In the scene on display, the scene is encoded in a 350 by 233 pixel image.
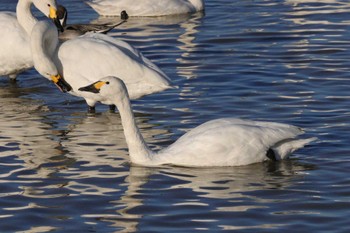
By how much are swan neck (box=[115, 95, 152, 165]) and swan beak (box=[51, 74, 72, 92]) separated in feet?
7.82

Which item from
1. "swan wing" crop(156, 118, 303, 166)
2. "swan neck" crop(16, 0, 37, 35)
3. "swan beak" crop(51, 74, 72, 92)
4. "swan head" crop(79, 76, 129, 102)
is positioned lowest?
Answer: "swan wing" crop(156, 118, 303, 166)

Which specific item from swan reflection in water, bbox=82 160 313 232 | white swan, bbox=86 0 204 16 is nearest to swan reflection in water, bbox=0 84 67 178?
swan reflection in water, bbox=82 160 313 232

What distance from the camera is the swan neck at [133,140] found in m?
10.8

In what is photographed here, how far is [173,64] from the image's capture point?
16.0 m

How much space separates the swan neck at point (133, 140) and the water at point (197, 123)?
0.42 ft

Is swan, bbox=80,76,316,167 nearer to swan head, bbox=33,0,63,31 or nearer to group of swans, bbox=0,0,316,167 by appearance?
group of swans, bbox=0,0,316,167

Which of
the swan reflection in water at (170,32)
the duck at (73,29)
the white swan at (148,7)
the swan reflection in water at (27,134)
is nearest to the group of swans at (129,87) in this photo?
the swan reflection in water at (27,134)

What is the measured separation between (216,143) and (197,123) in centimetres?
200

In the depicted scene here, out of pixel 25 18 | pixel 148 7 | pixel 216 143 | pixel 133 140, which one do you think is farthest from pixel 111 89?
pixel 148 7

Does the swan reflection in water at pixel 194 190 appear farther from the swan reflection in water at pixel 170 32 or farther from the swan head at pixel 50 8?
the swan reflection in water at pixel 170 32

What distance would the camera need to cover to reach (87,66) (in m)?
13.2

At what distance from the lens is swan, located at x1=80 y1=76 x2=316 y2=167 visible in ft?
35.0

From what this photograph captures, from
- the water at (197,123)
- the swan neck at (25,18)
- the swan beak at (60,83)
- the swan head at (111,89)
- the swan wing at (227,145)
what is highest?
the swan neck at (25,18)

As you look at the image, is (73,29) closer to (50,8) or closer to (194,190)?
(50,8)
